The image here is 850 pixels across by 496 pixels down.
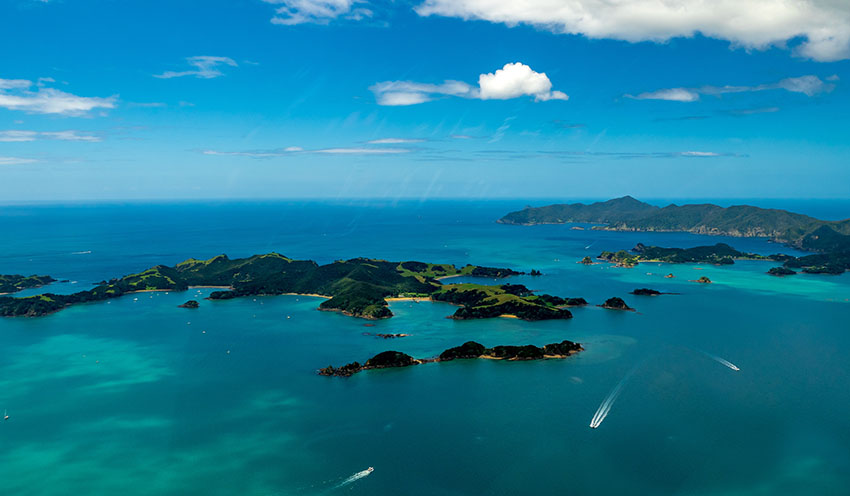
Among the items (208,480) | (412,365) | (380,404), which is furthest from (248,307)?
(208,480)

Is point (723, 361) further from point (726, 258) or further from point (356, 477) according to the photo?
point (726, 258)

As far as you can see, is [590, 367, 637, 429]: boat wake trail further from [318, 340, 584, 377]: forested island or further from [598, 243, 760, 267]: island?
[598, 243, 760, 267]: island

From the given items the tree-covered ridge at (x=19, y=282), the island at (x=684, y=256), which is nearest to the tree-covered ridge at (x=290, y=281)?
the tree-covered ridge at (x=19, y=282)

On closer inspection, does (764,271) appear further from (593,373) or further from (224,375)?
(224,375)

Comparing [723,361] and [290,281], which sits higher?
[290,281]

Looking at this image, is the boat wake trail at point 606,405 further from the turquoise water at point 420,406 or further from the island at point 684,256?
the island at point 684,256

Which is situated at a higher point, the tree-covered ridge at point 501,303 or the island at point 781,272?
the island at point 781,272

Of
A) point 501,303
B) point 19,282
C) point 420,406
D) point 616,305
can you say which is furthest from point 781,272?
point 19,282
